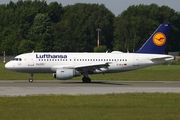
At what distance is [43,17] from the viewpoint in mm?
124812

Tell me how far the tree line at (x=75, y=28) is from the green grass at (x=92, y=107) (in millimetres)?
84187

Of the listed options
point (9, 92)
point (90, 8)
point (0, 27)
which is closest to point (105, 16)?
point (90, 8)

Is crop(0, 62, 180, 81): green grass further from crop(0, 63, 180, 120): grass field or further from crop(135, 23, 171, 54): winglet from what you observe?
crop(0, 63, 180, 120): grass field

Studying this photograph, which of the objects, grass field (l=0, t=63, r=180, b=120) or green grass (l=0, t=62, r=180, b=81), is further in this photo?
green grass (l=0, t=62, r=180, b=81)

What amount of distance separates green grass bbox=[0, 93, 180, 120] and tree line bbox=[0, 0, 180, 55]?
3314 inches

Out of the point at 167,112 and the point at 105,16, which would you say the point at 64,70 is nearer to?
the point at 167,112

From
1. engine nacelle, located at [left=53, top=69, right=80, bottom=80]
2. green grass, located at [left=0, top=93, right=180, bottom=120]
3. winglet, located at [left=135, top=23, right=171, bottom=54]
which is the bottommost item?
green grass, located at [left=0, top=93, right=180, bottom=120]

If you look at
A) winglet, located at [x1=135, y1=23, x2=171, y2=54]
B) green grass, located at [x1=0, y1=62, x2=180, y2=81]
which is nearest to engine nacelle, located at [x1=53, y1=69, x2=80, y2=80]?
winglet, located at [x1=135, y1=23, x2=171, y2=54]

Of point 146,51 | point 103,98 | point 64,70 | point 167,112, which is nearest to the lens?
point 167,112

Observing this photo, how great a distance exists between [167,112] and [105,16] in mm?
115159

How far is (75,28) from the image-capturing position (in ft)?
425

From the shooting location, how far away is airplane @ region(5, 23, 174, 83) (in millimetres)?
45531

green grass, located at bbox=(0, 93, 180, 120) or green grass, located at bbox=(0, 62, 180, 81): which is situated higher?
green grass, located at bbox=(0, 93, 180, 120)

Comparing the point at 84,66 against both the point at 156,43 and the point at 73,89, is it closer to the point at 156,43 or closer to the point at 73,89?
the point at 156,43
